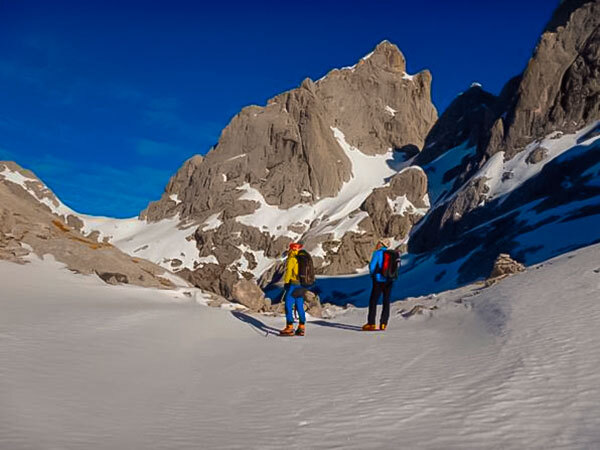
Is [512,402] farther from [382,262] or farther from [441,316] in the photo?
[441,316]

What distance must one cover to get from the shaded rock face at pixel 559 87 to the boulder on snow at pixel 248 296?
73.7 metres

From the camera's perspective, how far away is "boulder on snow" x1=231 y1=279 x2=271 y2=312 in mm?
23062

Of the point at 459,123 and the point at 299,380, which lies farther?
the point at 459,123

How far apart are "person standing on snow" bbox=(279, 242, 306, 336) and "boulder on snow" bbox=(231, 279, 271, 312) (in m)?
10.9

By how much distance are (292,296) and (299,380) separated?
208 inches

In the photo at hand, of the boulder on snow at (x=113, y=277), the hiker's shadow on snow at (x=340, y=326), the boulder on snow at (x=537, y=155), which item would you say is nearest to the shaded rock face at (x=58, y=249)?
the boulder on snow at (x=113, y=277)

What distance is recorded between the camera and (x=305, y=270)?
12133mm

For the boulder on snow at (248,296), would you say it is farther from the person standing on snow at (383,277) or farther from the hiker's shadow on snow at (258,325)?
the person standing on snow at (383,277)

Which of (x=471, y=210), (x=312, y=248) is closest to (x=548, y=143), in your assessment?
(x=471, y=210)

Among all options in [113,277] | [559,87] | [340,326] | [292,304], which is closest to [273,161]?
[559,87]

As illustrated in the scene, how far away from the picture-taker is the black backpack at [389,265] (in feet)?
40.6

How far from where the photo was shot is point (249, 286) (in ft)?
78.3

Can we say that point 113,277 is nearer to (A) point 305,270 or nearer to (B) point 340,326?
(B) point 340,326

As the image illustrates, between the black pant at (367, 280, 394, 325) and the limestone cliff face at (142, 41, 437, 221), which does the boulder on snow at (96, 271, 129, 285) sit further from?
the limestone cliff face at (142, 41, 437, 221)
